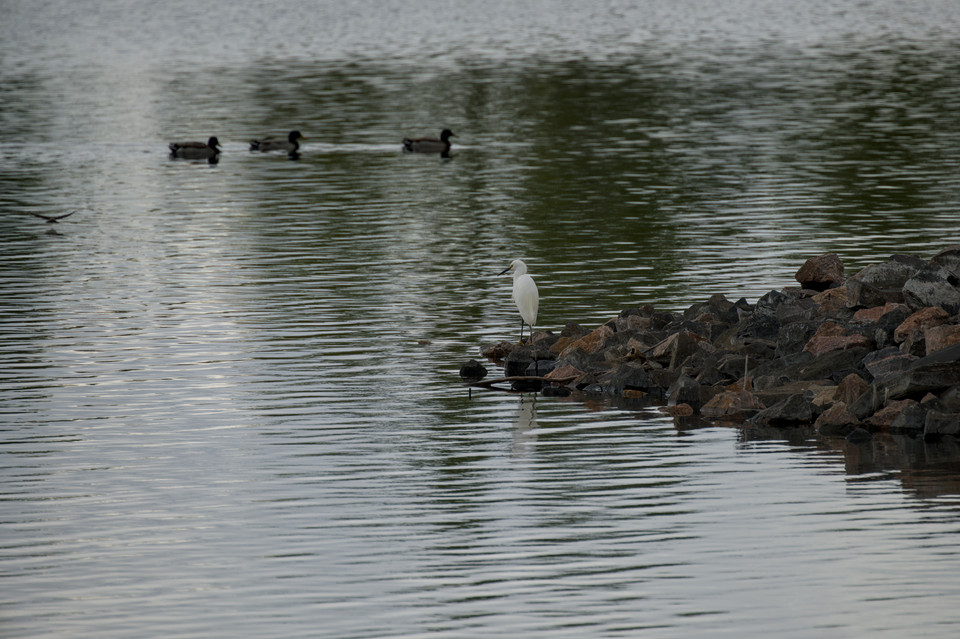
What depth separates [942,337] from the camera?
57.3ft

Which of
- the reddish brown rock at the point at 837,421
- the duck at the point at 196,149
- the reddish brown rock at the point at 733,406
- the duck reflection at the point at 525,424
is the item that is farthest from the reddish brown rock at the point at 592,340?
the duck at the point at 196,149

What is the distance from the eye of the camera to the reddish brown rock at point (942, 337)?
1742 cm

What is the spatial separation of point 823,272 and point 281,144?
1104 inches

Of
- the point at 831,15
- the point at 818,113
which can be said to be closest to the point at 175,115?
the point at 818,113

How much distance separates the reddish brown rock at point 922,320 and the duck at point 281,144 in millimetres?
31391

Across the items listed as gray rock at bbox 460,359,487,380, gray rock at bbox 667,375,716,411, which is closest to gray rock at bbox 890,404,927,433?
gray rock at bbox 667,375,716,411

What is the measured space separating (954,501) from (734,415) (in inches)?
159

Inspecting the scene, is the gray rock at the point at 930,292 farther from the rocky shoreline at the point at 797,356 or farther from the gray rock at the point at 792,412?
the gray rock at the point at 792,412

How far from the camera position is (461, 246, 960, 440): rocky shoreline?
17.0 meters

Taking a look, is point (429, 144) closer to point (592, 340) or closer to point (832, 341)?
point (592, 340)

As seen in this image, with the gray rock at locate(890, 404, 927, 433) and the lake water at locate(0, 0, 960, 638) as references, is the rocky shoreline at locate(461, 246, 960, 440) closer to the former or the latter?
the gray rock at locate(890, 404, 927, 433)

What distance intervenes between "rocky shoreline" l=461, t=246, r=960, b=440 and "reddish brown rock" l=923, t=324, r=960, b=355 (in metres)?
0.01

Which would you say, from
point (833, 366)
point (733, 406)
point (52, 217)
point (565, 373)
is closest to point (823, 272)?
point (833, 366)

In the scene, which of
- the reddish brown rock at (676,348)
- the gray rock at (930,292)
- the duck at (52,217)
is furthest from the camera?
the duck at (52,217)
